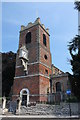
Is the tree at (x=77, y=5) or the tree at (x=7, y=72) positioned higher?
the tree at (x=77, y=5)

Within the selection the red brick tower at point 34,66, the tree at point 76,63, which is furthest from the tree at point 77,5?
the red brick tower at point 34,66

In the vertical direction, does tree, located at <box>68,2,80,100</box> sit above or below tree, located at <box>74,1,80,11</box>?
below

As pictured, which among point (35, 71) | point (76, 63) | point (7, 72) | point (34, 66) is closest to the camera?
point (76, 63)

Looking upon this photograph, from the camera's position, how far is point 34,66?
2342 centimetres

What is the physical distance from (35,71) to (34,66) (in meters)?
1.01

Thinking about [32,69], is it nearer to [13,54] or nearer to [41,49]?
[41,49]

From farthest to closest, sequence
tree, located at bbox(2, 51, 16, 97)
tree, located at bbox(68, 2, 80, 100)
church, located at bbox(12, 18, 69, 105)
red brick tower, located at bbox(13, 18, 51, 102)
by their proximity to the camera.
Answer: tree, located at bbox(2, 51, 16, 97)
church, located at bbox(12, 18, 69, 105)
red brick tower, located at bbox(13, 18, 51, 102)
tree, located at bbox(68, 2, 80, 100)

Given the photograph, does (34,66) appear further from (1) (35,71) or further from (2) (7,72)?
(2) (7,72)

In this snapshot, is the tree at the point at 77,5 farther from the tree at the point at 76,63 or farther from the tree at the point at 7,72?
the tree at the point at 7,72

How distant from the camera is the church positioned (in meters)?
22.2

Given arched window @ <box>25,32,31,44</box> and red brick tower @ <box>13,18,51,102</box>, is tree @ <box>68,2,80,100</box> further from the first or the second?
arched window @ <box>25,32,31,44</box>

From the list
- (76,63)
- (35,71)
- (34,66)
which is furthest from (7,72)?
(76,63)

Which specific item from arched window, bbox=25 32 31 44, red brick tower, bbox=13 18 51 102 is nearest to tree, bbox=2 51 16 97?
red brick tower, bbox=13 18 51 102

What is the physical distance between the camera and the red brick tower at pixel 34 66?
22.0m
